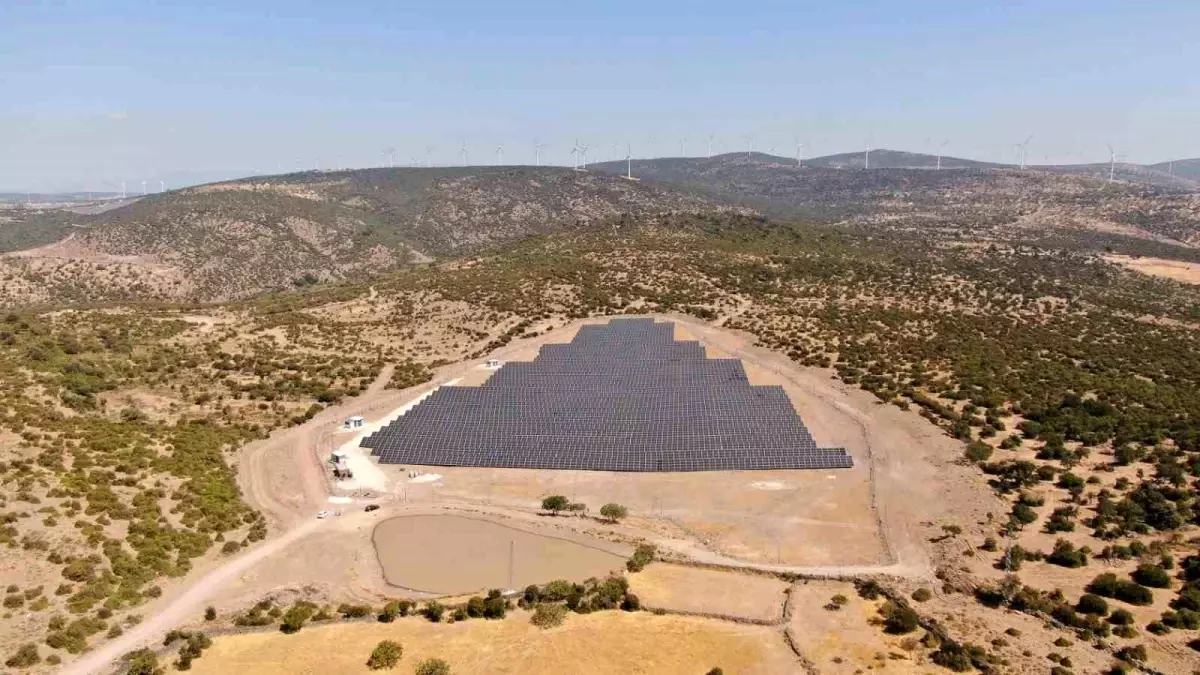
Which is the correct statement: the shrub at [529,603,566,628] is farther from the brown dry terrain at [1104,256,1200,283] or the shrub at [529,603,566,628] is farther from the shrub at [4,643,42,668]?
the brown dry terrain at [1104,256,1200,283]

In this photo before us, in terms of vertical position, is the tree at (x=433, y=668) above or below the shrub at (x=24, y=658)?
below

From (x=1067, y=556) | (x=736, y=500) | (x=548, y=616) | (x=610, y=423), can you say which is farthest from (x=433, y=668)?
(x=1067, y=556)

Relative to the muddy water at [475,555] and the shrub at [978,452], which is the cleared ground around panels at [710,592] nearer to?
the muddy water at [475,555]

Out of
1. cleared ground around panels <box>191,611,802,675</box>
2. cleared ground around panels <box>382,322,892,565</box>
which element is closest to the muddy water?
cleared ground around panels <box>382,322,892,565</box>

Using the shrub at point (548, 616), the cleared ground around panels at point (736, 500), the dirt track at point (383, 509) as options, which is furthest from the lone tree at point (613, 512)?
the shrub at point (548, 616)

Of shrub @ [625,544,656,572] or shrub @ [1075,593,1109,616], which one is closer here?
shrub @ [1075,593,1109,616]

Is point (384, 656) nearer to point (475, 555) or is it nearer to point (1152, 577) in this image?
point (475, 555)

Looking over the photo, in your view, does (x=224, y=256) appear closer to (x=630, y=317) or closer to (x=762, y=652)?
(x=630, y=317)

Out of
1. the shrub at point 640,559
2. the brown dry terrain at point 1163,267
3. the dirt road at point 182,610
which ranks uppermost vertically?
the brown dry terrain at point 1163,267
